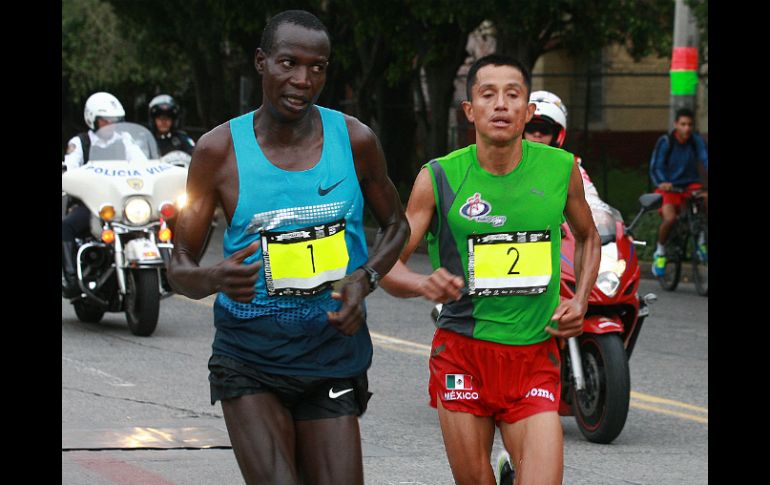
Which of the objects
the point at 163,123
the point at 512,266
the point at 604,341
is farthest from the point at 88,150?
the point at 512,266

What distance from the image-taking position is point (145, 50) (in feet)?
120

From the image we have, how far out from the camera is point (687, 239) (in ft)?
56.1

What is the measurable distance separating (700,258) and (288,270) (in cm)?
→ 1257

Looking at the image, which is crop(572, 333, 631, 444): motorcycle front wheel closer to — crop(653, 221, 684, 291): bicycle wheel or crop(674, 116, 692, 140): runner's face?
crop(653, 221, 684, 291): bicycle wheel

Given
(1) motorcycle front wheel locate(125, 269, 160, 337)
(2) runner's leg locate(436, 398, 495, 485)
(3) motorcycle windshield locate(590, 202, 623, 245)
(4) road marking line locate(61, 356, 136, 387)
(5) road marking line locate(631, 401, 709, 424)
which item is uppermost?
(3) motorcycle windshield locate(590, 202, 623, 245)

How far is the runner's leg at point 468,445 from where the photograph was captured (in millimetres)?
5406

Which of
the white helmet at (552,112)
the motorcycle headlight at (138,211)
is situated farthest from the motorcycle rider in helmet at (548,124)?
the motorcycle headlight at (138,211)

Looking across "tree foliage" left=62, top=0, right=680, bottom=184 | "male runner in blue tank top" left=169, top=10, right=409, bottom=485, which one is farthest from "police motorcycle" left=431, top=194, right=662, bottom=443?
"tree foliage" left=62, top=0, right=680, bottom=184

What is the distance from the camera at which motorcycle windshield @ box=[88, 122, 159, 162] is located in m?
12.8

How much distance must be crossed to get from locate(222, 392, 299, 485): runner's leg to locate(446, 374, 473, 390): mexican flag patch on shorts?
33.0 inches
